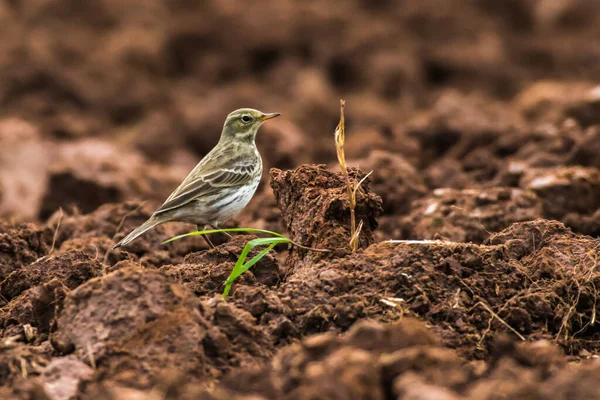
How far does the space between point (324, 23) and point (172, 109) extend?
9.99 feet

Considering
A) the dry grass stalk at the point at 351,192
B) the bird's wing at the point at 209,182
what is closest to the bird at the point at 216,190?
the bird's wing at the point at 209,182

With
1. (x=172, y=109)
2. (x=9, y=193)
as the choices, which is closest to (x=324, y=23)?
(x=172, y=109)

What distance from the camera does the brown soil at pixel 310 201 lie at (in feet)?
14.0

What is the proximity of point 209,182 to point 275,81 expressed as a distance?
757cm

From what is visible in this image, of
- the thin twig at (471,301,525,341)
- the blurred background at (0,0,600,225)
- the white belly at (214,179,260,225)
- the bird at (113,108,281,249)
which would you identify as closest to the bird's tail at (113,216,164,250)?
the bird at (113,108,281,249)

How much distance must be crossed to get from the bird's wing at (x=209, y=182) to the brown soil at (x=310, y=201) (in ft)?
0.94

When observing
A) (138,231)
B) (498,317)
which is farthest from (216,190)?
(498,317)

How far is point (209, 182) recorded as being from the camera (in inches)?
306

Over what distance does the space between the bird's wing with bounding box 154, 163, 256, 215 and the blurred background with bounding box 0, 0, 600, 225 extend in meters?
2.46

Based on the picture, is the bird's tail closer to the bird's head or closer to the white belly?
Result: the white belly

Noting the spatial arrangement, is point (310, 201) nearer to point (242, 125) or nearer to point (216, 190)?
point (216, 190)

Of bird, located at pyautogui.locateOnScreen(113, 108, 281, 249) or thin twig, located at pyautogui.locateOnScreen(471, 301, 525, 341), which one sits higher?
thin twig, located at pyautogui.locateOnScreen(471, 301, 525, 341)

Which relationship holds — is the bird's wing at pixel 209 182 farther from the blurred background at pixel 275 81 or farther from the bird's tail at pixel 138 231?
the blurred background at pixel 275 81

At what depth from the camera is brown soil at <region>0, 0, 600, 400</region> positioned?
14.0 feet
